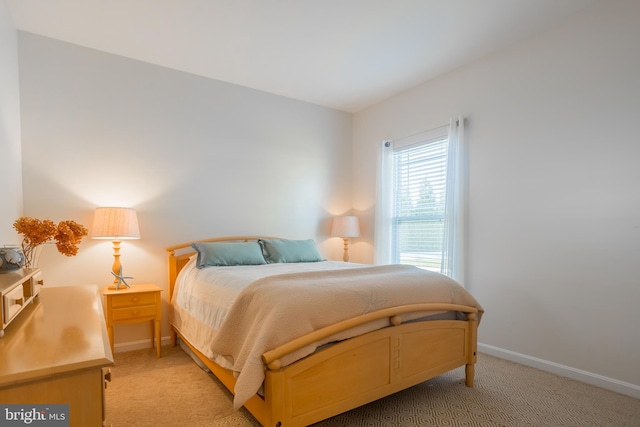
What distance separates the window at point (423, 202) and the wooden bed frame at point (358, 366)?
3.80 feet

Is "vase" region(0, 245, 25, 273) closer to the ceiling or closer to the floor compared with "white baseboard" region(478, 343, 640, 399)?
closer to the ceiling

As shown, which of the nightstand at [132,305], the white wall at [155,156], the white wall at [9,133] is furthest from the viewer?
the white wall at [155,156]

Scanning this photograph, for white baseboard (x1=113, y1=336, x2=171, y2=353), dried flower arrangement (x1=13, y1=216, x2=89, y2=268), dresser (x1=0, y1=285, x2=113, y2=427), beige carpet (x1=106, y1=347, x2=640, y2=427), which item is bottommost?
white baseboard (x1=113, y1=336, x2=171, y2=353)

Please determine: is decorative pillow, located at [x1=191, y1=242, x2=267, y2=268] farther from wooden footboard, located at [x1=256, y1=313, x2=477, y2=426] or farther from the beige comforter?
wooden footboard, located at [x1=256, y1=313, x2=477, y2=426]

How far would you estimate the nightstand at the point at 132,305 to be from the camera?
2.72 meters

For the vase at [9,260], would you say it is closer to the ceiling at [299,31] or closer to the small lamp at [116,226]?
the small lamp at [116,226]

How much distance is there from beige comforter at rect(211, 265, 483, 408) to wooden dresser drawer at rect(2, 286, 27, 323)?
868 mm

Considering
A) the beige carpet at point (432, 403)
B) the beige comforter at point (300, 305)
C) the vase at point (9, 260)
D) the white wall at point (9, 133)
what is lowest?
the beige carpet at point (432, 403)

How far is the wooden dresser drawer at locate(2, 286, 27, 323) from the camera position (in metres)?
1.00

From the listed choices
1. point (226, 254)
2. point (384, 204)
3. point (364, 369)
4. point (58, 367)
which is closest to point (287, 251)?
point (226, 254)

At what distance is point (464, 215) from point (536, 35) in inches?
63.2

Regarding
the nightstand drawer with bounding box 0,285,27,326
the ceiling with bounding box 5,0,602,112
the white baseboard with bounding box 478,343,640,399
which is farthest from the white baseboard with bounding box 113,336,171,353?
the white baseboard with bounding box 478,343,640,399

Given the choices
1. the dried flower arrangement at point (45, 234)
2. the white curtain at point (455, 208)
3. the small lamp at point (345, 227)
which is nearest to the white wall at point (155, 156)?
the small lamp at point (345, 227)

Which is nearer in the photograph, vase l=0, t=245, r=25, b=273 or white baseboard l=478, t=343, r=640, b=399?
vase l=0, t=245, r=25, b=273
